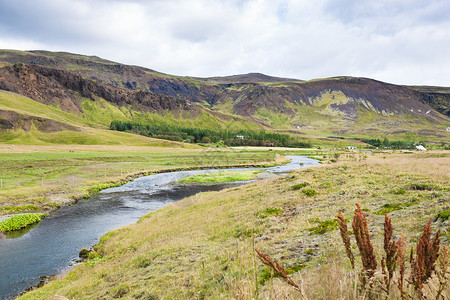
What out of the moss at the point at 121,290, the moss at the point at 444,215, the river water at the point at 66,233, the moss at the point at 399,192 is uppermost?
the moss at the point at 444,215

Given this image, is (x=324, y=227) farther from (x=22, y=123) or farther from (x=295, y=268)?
(x=22, y=123)

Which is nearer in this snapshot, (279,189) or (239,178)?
(279,189)

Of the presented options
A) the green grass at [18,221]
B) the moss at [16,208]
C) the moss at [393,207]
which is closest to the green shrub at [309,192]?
the moss at [393,207]

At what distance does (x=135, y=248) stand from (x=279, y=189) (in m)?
13.7

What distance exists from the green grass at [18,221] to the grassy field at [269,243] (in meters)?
16.9

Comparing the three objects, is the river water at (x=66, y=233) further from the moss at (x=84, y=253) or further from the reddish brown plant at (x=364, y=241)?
the reddish brown plant at (x=364, y=241)

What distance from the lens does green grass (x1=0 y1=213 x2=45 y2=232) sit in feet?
105

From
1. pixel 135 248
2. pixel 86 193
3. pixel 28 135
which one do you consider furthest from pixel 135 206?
pixel 28 135

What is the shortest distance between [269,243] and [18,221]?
35586 mm

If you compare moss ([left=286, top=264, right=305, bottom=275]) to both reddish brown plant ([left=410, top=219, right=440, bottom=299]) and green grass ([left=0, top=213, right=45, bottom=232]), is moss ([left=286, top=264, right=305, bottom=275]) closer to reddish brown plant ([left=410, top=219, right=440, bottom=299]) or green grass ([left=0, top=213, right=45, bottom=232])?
reddish brown plant ([left=410, top=219, right=440, bottom=299])

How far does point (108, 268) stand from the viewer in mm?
16922

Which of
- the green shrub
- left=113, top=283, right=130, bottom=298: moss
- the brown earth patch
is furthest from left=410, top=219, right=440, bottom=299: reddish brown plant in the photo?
the brown earth patch

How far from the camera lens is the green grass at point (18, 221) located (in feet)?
105

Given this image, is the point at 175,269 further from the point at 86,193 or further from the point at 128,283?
the point at 86,193
